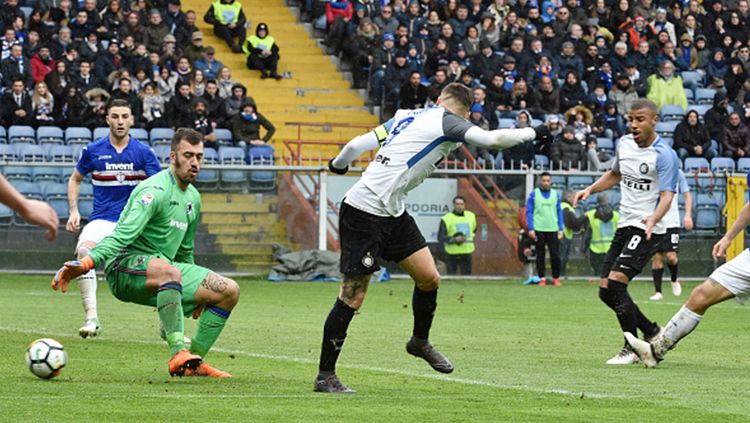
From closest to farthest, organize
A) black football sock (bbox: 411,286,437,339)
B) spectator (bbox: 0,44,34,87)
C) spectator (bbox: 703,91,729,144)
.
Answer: black football sock (bbox: 411,286,437,339)
spectator (bbox: 0,44,34,87)
spectator (bbox: 703,91,729,144)

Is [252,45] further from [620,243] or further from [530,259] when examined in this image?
[620,243]

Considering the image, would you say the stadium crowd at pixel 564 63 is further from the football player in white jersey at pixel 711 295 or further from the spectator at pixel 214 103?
the football player in white jersey at pixel 711 295

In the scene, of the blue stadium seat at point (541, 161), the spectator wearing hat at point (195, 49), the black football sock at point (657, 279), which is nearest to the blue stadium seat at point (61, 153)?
the spectator wearing hat at point (195, 49)

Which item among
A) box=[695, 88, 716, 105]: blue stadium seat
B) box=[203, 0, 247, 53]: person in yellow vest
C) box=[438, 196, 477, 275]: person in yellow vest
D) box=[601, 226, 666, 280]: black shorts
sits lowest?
box=[438, 196, 477, 275]: person in yellow vest

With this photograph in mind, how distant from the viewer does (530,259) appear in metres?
27.5

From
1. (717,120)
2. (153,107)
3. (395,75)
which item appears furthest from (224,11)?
(717,120)

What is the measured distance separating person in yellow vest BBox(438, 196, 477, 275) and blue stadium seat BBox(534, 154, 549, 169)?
222 cm

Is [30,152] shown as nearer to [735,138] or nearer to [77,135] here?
[77,135]

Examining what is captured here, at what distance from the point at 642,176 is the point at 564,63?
2036 centimetres

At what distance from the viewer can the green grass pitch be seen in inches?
341

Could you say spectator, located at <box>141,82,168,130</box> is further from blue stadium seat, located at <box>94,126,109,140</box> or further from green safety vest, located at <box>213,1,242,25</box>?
green safety vest, located at <box>213,1,242,25</box>

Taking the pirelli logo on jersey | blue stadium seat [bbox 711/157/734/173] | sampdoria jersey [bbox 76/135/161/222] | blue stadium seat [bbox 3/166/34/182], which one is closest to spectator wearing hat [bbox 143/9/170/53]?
blue stadium seat [bbox 3/166/34/182]

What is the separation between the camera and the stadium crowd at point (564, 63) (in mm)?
Answer: 30875

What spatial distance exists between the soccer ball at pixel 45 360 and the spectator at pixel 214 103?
61.6ft
